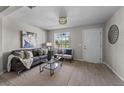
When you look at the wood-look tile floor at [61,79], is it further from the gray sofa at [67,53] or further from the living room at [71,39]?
the gray sofa at [67,53]

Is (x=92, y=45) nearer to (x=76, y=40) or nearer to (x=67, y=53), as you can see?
(x=76, y=40)

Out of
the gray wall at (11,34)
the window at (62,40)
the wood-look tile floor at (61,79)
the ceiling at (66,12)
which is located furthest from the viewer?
the window at (62,40)

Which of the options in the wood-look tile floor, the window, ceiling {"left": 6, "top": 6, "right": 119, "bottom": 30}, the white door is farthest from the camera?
the window

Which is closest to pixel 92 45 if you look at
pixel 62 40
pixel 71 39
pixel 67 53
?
pixel 71 39

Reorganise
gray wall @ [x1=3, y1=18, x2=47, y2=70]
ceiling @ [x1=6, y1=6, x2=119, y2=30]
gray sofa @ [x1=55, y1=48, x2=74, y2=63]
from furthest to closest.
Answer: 1. gray sofa @ [x1=55, y1=48, x2=74, y2=63]
2. gray wall @ [x1=3, y1=18, x2=47, y2=70]
3. ceiling @ [x1=6, y1=6, x2=119, y2=30]

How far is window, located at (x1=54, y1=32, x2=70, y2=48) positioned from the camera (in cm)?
580

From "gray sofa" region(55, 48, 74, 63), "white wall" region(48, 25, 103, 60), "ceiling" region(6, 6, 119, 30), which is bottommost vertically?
"gray sofa" region(55, 48, 74, 63)

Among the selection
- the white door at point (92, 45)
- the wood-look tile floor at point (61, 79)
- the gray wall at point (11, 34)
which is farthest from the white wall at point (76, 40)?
the gray wall at point (11, 34)

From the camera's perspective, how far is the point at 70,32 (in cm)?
564

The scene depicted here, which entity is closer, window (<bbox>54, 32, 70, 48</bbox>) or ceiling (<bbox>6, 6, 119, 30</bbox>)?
ceiling (<bbox>6, 6, 119, 30</bbox>)

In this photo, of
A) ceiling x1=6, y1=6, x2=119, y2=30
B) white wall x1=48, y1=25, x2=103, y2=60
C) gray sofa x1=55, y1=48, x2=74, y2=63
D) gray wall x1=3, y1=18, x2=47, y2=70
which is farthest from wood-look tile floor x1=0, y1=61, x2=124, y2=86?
white wall x1=48, y1=25, x2=103, y2=60

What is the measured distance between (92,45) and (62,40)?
85.8 inches

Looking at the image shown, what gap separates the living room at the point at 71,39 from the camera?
110 inches

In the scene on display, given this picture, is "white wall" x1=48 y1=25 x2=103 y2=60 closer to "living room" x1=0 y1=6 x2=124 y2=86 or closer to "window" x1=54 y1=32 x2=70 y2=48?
"living room" x1=0 y1=6 x2=124 y2=86
